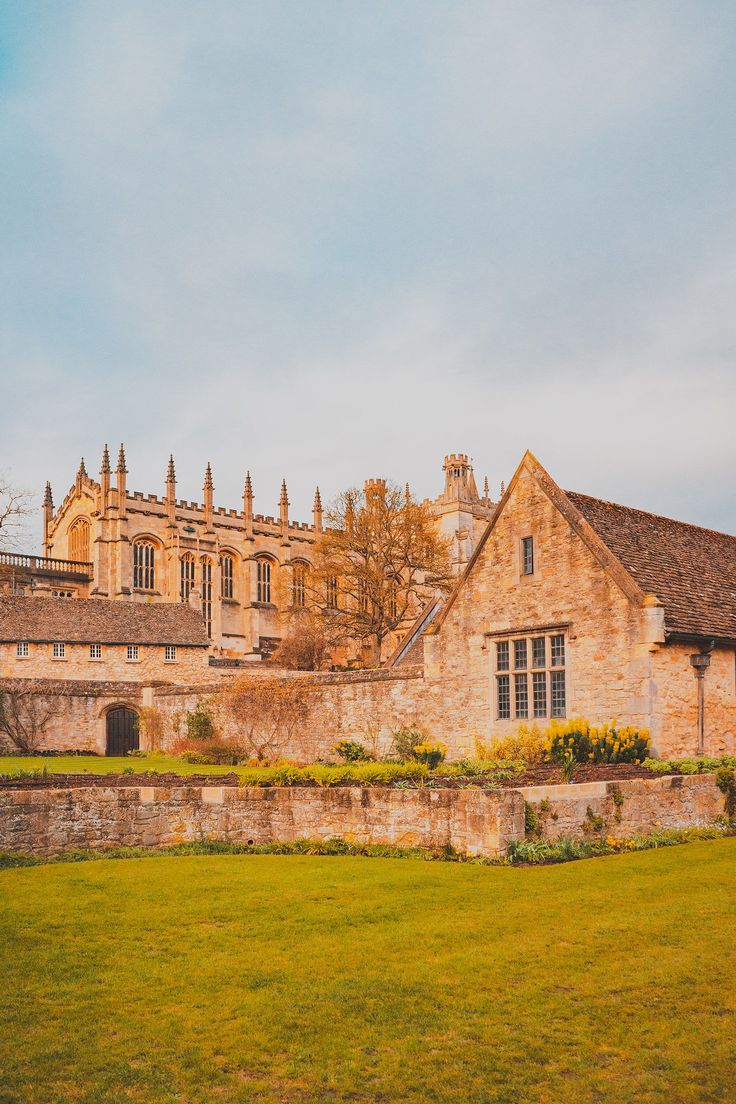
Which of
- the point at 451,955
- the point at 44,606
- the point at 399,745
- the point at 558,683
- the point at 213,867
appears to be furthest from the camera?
the point at 44,606

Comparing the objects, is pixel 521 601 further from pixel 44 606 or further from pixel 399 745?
pixel 44 606

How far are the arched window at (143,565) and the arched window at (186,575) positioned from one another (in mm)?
2342

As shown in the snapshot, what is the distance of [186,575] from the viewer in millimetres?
76750

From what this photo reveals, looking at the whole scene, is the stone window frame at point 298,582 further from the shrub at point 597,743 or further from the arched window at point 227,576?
the shrub at point 597,743

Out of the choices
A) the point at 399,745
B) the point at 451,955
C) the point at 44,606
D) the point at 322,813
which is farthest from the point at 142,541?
the point at 451,955

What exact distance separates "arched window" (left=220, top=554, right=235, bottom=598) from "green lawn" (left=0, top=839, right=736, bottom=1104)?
69.5 m

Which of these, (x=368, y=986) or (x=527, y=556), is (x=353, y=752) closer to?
(x=527, y=556)

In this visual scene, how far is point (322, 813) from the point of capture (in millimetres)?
13461

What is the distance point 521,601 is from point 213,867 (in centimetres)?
1223

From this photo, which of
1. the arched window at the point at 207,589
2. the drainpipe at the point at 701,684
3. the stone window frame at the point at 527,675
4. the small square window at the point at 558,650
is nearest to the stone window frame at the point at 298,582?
the arched window at the point at 207,589

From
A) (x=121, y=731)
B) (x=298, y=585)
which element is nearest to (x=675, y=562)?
(x=121, y=731)

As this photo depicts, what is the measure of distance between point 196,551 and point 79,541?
9786 mm

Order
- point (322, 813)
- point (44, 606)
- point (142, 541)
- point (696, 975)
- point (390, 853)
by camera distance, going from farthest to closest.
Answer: point (142, 541), point (44, 606), point (322, 813), point (390, 853), point (696, 975)

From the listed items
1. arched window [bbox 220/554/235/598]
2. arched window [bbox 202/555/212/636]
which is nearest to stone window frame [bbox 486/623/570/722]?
arched window [bbox 202/555/212/636]
